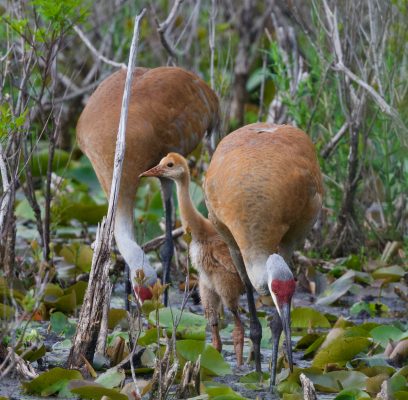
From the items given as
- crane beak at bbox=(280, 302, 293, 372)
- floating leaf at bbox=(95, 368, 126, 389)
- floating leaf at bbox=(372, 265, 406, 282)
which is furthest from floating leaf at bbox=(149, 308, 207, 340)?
floating leaf at bbox=(372, 265, 406, 282)

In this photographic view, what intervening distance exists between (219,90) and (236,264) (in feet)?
8.92

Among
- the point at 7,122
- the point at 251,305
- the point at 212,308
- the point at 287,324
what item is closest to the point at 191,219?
the point at 212,308

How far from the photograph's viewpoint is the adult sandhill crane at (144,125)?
22.6 ft

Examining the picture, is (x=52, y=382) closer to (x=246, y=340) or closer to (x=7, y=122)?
(x=7, y=122)

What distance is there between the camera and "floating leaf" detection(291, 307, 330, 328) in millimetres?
6262

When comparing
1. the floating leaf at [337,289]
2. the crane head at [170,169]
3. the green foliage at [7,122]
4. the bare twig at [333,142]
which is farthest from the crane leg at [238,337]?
the bare twig at [333,142]

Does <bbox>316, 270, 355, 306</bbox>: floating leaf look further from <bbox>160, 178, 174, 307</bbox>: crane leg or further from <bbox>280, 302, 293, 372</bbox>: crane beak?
<bbox>280, 302, 293, 372</bbox>: crane beak

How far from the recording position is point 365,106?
7254 mm

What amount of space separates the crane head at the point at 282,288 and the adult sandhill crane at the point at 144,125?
140 centimetres

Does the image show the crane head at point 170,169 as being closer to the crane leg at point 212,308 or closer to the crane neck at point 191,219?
the crane neck at point 191,219

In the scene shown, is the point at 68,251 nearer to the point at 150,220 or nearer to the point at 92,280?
the point at 150,220

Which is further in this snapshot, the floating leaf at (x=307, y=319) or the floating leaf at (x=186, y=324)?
the floating leaf at (x=307, y=319)

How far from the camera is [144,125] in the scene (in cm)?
710

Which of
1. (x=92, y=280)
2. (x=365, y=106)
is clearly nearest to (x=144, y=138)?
(x=365, y=106)
